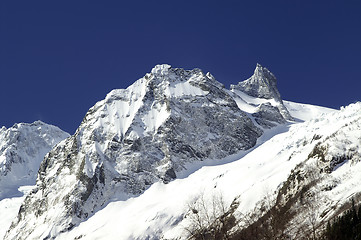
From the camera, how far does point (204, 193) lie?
166 metres

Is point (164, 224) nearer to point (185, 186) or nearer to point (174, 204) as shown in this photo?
point (174, 204)

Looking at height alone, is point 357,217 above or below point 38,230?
below

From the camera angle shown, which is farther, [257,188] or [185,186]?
[185,186]

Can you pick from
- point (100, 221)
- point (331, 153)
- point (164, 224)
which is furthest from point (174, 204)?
point (331, 153)

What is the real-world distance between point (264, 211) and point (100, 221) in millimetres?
85492

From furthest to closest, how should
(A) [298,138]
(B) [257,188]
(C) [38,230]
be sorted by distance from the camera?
1. (C) [38,230]
2. (A) [298,138]
3. (B) [257,188]

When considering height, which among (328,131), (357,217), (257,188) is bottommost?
(357,217)

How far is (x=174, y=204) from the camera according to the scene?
170250mm

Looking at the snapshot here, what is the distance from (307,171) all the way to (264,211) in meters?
17.7

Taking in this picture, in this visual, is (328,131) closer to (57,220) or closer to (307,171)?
(307,171)

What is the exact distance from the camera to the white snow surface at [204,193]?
484ft

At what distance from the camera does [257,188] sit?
142875 millimetres

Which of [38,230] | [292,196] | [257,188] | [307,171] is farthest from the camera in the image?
[38,230]

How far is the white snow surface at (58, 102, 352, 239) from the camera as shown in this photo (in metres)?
147
